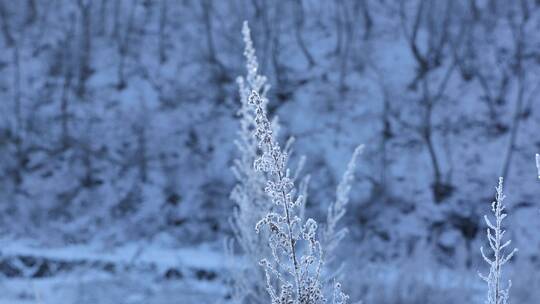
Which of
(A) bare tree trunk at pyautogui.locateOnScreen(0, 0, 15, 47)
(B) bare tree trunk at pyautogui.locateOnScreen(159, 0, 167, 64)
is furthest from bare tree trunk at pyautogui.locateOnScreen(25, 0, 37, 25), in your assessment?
(B) bare tree trunk at pyautogui.locateOnScreen(159, 0, 167, 64)

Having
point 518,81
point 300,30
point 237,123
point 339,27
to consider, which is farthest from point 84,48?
point 518,81

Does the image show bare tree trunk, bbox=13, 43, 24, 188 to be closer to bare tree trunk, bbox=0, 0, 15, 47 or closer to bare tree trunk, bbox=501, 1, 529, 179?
bare tree trunk, bbox=0, 0, 15, 47

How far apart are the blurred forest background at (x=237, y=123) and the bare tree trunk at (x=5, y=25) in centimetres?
2

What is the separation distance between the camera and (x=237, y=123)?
5809mm

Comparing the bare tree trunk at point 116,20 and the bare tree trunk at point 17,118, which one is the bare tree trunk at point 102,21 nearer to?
the bare tree trunk at point 116,20

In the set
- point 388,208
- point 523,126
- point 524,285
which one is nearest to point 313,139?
point 388,208

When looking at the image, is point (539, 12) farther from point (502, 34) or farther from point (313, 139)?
point (313, 139)

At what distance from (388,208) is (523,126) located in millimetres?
1299

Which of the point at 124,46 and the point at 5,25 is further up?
the point at 5,25

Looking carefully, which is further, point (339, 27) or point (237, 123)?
point (339, 27)

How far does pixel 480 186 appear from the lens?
5320mm

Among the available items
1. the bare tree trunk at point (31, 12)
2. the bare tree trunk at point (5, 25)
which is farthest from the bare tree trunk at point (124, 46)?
the bare tree trunk at point (5, 25)

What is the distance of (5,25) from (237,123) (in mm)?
2427

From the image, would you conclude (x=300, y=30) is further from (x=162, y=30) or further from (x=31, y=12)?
(x=31, y=12)
